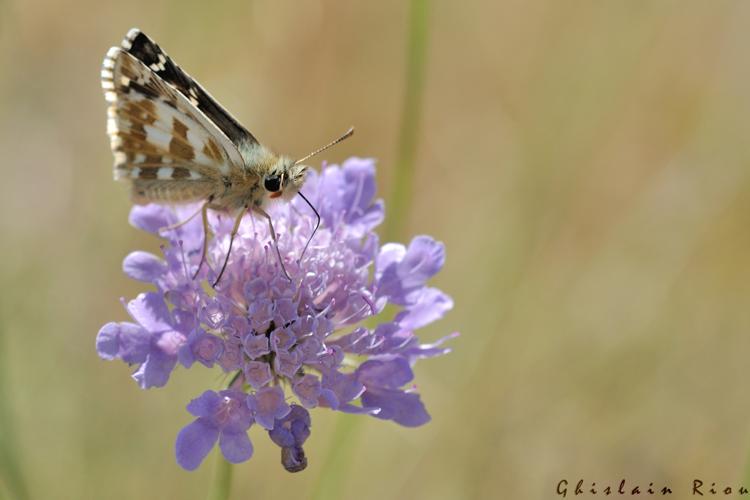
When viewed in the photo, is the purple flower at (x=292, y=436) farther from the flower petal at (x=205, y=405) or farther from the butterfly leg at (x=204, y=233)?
the butterfly leg at (x=204, y=233)

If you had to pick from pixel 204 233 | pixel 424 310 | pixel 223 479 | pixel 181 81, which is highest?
pixel 181 81

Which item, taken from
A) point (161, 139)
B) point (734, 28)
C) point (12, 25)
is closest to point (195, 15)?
point (12, 25)

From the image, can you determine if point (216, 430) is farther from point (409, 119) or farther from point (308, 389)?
point (409, 119)

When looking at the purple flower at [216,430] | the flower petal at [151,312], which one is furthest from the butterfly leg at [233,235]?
the purple flower at [216,430]

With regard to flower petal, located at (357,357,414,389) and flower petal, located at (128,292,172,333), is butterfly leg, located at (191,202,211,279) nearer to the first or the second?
flower petal, located at (128,292,172,333)

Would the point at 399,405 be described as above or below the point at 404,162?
below

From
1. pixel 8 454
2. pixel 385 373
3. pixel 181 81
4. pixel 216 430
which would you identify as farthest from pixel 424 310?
pixel 8 454

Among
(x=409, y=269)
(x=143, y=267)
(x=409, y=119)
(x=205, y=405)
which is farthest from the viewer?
(x=409, y=119)


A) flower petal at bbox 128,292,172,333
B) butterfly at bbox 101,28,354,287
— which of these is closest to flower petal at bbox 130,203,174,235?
butterfly at bbox 101,28,354,287
